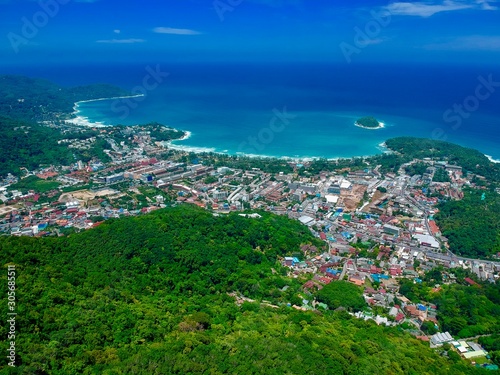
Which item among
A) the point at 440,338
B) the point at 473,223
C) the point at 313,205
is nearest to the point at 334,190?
the point at 313,205

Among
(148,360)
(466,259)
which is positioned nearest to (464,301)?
(466,259)

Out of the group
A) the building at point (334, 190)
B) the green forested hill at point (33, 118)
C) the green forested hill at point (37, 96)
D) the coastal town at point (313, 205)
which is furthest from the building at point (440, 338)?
the green forested hill at point (37, 96)

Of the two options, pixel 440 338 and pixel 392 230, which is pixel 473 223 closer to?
pixel 392 230

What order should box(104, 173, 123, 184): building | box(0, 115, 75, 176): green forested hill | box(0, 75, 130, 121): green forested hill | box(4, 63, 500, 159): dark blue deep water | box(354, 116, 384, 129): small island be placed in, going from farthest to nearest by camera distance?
box(0, 75, 130, 121): green forested hill
box(354, 116, 384, 129): small island
box(4, 63, 500, 159): dark blue deep water
box(0, 115, 75, 176): green forested hill
box(104, 173, 123, 184): building

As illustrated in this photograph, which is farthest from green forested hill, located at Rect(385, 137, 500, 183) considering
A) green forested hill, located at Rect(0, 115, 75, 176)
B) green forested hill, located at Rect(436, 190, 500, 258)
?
green forested hill, located at Rect(0, 115, 75, 176)

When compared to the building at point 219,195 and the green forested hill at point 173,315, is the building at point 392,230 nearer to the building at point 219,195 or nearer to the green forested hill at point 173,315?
the green forested hill at point 173,315

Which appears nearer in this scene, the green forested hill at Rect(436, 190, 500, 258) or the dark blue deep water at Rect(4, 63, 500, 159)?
the green forested hill at Rect(436, 190, 500, 258)

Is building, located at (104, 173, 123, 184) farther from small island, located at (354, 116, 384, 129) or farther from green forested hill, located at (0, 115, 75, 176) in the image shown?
small island, located at (354, 116, 384, 129)
